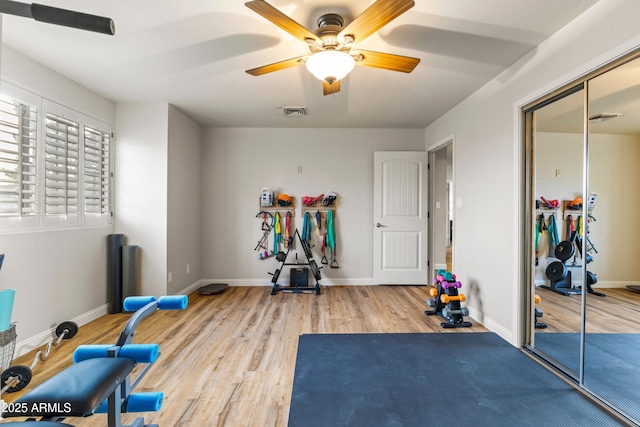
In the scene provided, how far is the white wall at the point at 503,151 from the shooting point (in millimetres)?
1898

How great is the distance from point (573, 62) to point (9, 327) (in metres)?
4.24

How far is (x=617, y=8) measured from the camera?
5.83ft

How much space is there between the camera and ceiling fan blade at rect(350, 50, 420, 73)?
2.06 metres

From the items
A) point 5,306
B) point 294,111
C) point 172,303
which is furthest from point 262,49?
point 5,306

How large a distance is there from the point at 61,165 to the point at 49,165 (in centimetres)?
14

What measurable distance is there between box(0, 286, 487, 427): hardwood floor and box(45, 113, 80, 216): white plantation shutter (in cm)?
130

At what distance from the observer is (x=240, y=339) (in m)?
2.82

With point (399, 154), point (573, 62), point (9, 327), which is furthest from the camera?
point (399, 154)

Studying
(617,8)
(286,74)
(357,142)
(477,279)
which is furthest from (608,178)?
(357,142)

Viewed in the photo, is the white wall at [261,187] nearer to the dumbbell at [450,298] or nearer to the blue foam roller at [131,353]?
the dumbbell at [450,298]

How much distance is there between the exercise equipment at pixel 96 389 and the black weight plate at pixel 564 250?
109 inches

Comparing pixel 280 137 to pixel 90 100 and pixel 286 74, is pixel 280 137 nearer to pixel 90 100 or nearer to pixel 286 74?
pixel 286 74

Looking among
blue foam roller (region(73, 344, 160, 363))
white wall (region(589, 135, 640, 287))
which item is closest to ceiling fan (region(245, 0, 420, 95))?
white wall (region(589, 135, 640, 287))

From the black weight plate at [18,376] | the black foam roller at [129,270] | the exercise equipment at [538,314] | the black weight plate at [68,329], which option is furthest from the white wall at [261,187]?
the black weight plate at [18,376]
